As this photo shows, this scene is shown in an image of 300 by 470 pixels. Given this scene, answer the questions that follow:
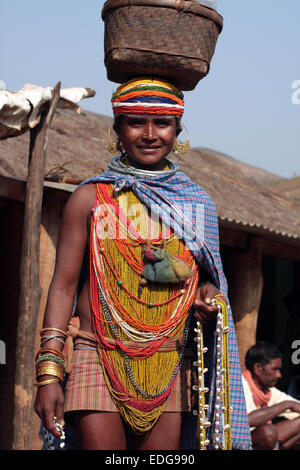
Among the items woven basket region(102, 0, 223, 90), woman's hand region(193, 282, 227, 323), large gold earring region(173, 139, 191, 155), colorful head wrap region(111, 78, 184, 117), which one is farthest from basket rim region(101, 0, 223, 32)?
woman's hand region(193, 282, 227, 323)

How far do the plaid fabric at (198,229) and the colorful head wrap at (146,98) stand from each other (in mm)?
243

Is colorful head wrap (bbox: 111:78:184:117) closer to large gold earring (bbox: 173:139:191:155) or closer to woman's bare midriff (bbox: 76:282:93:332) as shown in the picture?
large gold earring (bbox: 173:139:191:155)

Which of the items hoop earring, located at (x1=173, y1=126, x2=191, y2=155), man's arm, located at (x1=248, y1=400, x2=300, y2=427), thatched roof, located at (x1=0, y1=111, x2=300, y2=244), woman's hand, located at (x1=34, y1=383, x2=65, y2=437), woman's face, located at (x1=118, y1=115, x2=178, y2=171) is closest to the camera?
woman's hand, located at (x1=34, y1=383, x2=65, y2=437)

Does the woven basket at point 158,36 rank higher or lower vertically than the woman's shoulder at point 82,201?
higher

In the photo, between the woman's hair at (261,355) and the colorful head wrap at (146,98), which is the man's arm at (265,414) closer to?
the woman's hair at (261,355)

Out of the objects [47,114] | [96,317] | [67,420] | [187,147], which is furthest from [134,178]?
[47,114]

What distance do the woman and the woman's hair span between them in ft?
8.98

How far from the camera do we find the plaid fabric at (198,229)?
9.11 ft

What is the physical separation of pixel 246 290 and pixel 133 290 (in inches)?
184

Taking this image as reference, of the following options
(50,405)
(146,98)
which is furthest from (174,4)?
(50,405)

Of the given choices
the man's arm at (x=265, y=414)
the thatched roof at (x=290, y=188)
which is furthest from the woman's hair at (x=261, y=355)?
the thatched roof at (x=290, y=188)

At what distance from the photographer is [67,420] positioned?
2738mm

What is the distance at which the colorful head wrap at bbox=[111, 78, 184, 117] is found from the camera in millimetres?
2783

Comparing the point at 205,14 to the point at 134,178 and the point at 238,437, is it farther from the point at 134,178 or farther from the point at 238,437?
the point at 238,437
